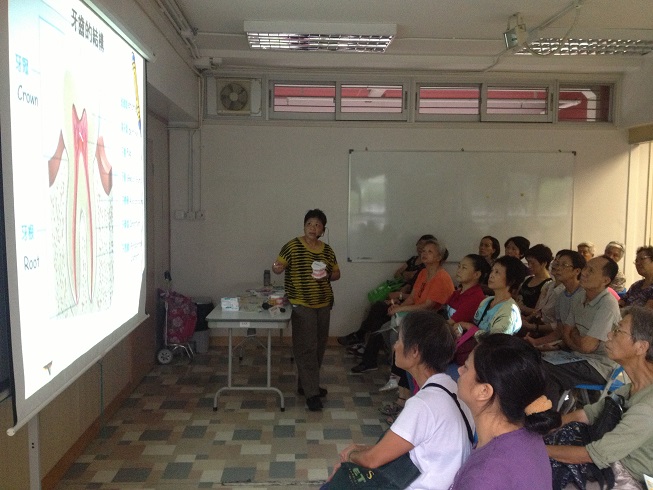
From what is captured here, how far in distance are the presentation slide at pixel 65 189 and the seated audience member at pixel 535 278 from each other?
123 inches

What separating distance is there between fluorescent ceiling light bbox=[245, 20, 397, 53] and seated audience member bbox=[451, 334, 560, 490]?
3.39 metres

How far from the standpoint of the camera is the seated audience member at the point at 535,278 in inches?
175

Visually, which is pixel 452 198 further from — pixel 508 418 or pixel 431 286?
pixel 508 418

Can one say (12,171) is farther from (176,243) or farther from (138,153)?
(176,243)

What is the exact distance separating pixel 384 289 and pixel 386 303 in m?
0.18

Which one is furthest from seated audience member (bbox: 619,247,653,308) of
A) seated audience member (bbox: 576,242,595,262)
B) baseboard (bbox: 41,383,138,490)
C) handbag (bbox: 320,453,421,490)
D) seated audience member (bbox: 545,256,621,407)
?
baseboard (bbox: 41,383,138,490)

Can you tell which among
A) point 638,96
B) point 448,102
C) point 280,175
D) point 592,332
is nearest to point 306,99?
point 280,175

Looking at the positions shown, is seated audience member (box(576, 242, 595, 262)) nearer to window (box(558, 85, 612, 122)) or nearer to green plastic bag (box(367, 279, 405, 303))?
window (box(558, 85, 612, 122))

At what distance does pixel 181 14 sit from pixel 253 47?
0.87 metres

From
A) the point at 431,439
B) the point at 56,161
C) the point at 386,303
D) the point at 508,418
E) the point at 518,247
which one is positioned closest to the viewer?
the point at 508,418

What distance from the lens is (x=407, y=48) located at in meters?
5.15

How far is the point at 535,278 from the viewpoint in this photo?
4.55m

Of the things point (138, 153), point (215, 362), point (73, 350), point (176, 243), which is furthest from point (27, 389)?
point (176, 243)

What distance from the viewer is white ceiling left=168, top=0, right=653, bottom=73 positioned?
13.1ft
